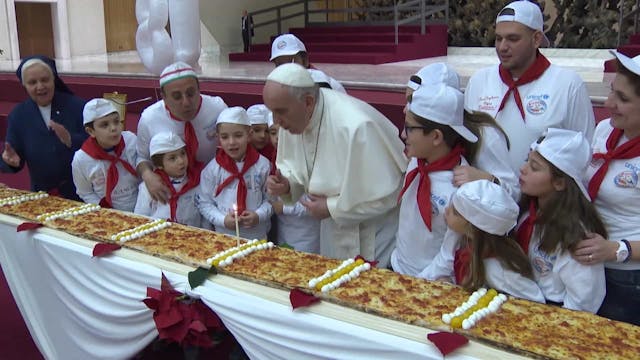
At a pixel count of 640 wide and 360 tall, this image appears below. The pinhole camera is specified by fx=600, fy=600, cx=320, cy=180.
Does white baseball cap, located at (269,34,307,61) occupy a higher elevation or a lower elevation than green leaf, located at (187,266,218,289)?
higher

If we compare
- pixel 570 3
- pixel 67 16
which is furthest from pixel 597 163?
pixel 67 16

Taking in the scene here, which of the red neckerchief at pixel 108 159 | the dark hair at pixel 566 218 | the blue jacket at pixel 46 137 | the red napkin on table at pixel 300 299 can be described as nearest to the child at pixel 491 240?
the dark hair at pixel 566 218

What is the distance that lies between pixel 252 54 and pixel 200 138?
9.52m

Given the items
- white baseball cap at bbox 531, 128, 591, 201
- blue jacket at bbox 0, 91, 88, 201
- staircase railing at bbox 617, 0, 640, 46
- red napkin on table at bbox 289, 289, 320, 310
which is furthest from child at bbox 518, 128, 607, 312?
staircase railing at bbox 617, 0, 640, 46

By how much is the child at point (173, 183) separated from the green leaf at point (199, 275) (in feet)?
3.79

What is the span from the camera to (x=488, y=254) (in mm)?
1921

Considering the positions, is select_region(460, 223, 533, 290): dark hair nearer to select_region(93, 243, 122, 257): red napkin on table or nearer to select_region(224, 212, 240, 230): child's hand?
select_region(93, 243, 122, 257): red napkin on table

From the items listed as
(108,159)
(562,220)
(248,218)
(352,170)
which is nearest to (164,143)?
(108,159)

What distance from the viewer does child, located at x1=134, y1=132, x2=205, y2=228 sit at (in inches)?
123

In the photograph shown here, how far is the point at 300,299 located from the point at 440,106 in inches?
33.6

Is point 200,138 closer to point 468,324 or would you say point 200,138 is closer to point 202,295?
point 202,295

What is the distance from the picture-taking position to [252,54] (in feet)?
41.2

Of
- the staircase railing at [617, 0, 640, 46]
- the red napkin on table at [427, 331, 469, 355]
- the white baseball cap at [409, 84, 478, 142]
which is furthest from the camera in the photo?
the staircase railing at [617, 0, 640, 46]

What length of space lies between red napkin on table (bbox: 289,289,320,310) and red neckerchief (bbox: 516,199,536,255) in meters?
0.73
